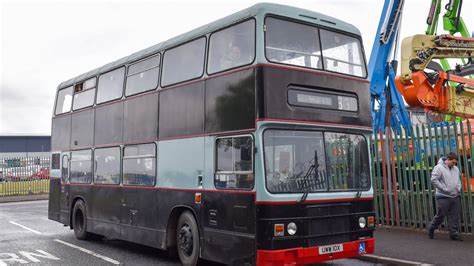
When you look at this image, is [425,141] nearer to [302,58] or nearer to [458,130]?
[458,130]

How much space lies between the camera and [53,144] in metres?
14.0

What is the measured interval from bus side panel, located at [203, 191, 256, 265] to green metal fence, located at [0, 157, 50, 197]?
82.0 feet

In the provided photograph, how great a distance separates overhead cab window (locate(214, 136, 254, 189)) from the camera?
7.19 meters

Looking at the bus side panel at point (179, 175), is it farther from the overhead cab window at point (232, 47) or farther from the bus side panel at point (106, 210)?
the bus side panel at point (106, 210)

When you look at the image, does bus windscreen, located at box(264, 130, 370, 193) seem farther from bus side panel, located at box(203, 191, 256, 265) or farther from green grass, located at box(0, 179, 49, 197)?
green grass, located at box(0, 179, 49, 197)

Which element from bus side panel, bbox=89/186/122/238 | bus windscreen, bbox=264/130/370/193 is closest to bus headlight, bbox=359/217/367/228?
bus windscreen, bbox=264/130/370/193

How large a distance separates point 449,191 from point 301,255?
4480mm


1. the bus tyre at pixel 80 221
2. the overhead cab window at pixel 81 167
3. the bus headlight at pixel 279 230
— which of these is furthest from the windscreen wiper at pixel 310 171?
the bus tyre at pixel 80 221

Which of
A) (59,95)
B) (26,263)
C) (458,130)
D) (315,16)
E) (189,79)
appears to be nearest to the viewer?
(315,16)

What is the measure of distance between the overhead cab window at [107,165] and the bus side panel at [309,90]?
4.75 metres

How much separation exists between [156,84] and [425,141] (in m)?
5.99

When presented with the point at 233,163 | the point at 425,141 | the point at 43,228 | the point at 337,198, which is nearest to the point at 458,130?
the point at 425,141

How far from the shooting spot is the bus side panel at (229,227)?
7121 millimetres

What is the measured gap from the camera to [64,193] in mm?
13195
